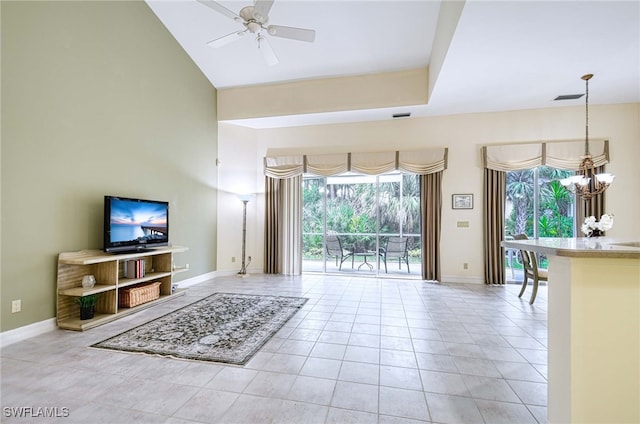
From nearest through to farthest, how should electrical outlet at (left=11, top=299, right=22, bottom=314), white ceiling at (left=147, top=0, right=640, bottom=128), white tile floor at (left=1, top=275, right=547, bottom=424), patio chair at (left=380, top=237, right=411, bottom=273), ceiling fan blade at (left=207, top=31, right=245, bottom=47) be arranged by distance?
white tile floor at (left=1, top=275, right=547, bottom=424) → electrical outlet at (left=11, top=299, right=22, bottom=314) → white ceiling at (left=147, top=0, right=640, bottom=128) → ceiling fan blade at (left=207, top=31, right=245, bottom=47) → patio chair at (left=380, top=237, right=411, bottom=273)

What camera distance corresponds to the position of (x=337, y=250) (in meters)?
6.30

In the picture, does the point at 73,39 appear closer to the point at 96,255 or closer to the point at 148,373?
the point at 96,255

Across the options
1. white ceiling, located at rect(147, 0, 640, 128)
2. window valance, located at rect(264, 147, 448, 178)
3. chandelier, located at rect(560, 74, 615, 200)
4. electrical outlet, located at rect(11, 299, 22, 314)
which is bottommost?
electrical outlet, located at rect(11, 299, 22, 314)

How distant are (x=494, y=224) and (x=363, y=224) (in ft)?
7.95

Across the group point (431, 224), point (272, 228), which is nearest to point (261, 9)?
point (272, 228)

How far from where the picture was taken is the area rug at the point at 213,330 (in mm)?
2625

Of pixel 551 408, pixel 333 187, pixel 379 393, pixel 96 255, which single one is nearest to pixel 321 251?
pixel 333 187

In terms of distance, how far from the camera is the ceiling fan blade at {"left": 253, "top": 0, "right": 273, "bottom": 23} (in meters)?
2.91

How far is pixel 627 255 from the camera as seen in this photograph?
1.37m

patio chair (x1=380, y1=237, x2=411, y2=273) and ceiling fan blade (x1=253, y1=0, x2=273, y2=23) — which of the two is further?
patio chair (x1=380, y1=237, x2=411, y2=273)

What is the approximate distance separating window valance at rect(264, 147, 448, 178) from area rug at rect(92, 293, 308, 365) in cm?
284

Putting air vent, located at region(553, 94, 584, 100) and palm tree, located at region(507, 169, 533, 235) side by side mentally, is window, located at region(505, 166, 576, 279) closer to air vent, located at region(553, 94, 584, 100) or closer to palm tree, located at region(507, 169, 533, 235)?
palm tree, located at region(507, 169, 533, 235)

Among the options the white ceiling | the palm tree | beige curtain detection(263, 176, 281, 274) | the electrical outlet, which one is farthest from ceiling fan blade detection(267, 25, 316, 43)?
the palm tree

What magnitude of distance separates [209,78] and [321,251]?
4.18 metres
